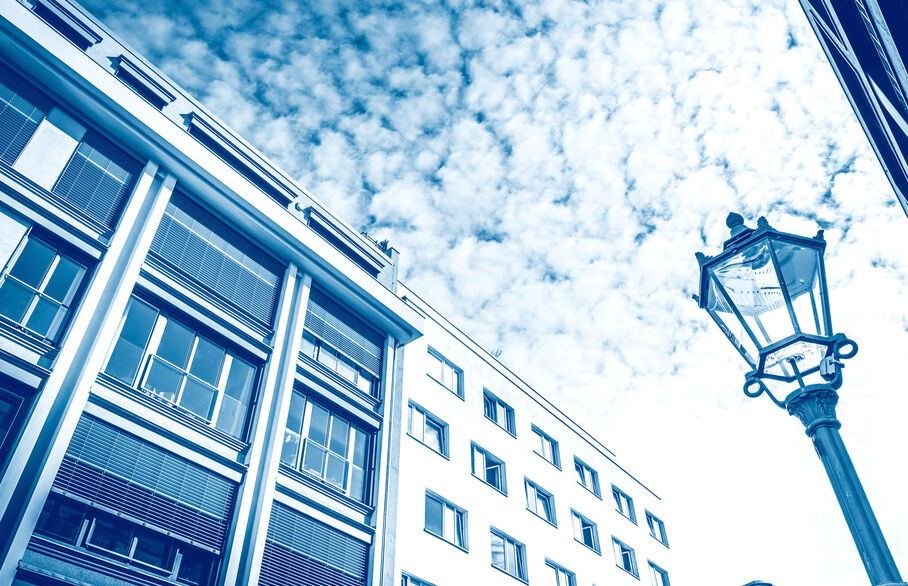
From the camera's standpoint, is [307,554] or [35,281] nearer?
[35,281]

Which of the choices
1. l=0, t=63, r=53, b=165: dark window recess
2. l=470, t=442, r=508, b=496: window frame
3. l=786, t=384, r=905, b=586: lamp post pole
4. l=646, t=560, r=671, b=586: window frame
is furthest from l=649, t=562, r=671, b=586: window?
l=786, t=384, r=905, b=586: lamp post pole

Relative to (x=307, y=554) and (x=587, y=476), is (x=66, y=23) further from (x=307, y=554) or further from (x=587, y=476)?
(x=587, y=476)

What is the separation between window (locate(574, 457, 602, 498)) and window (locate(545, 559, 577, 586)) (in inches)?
196

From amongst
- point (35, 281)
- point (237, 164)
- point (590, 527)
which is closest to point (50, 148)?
point (35, 281)

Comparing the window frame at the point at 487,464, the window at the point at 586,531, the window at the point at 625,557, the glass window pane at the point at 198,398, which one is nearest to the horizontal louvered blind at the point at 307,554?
the glass window pane at the point at 198,398

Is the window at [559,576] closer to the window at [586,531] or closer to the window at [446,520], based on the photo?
the window at [586,531]

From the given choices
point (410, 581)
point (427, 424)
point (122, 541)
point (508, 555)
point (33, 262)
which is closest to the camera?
point (122, 541)

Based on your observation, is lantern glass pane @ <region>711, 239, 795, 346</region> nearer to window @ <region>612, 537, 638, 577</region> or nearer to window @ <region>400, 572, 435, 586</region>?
window @ <region>400, 572, 435, 586</region>

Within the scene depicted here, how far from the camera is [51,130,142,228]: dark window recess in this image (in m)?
14.0

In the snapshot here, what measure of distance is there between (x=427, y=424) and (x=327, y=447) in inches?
210

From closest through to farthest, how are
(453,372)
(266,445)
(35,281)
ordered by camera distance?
(35,281), (266,445), (453,372)

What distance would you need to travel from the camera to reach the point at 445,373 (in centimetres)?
2366

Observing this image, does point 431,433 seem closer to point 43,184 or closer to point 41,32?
point 43,184

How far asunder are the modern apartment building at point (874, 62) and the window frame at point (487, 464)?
1669 centimetres
